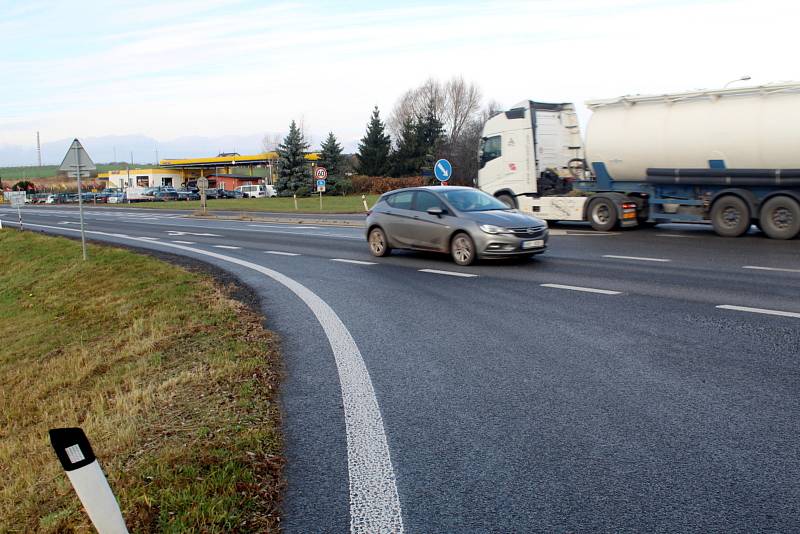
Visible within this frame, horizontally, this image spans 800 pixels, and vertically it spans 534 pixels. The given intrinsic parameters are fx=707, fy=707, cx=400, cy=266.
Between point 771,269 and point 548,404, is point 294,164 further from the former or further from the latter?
point 548,404

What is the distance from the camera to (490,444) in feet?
14.4

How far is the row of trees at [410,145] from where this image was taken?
71812 millimetres

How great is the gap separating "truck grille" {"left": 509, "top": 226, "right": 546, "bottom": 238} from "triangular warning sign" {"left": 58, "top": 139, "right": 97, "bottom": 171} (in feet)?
37.8

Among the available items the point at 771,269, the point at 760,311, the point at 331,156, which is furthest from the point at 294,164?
the point at 760,311

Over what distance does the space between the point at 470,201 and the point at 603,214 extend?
7.64m

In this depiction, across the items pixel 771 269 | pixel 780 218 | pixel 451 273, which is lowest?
pixel 771 269

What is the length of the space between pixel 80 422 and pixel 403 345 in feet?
10.0

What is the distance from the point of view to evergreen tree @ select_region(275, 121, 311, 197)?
7162 centimetres

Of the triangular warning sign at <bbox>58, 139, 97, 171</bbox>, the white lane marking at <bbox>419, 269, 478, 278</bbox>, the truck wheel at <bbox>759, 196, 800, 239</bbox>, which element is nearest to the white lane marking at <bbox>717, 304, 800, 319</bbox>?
the white lane marking at <bbox>419, 269, 478, 278</bbox>

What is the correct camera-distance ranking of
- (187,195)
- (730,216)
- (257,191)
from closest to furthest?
(730,216)
(257,191)
(187,195)

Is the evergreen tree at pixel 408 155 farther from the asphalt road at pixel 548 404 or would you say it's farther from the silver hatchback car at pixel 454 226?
the asphalt road at pixel 548 404

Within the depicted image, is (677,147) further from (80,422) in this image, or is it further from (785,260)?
(80,422)

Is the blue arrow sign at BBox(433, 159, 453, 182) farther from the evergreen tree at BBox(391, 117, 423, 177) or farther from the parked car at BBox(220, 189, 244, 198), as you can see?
the parked car at BBox(220, 189, 244, 198)

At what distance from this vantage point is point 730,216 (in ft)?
58.7
